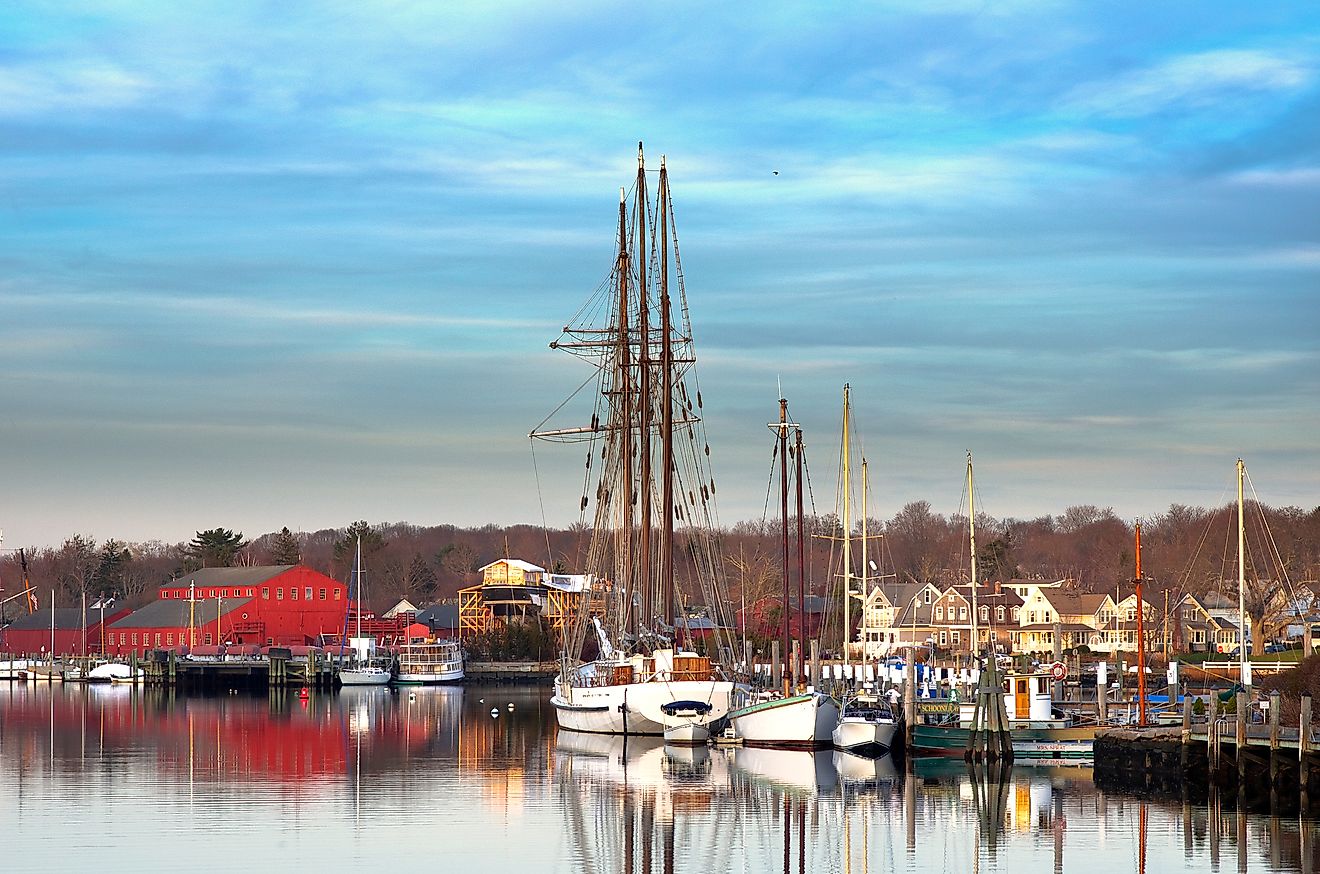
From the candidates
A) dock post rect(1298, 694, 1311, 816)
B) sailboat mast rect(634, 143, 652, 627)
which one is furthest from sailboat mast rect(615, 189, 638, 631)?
dock post rect(1298, 694, 1311, 816)

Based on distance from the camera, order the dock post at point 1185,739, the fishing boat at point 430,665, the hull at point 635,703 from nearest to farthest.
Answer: the dock post at point 1185,739
the hull at point 635,703
the fishing boat at point 430,665

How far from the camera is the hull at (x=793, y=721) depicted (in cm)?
5831

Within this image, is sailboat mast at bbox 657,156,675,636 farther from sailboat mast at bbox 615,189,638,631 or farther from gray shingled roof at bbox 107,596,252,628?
gray shingled roof at bbox 107,596,252,628

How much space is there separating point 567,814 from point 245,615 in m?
120

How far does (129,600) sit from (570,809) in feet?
499

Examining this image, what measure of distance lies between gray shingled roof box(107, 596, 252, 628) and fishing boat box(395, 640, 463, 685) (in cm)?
2840

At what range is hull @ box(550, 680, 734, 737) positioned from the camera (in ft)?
208

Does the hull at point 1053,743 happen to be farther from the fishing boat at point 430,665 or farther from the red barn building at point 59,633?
the red barn building at point 59,633

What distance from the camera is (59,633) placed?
545ft

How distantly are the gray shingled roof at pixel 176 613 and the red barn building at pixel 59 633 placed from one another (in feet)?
8.46

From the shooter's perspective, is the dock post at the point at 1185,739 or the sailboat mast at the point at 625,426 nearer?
the dock post at the point at 1185,739

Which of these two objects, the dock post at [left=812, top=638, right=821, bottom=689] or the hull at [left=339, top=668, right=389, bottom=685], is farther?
the hull at [left=339, top=668, right=389, bottom=685]

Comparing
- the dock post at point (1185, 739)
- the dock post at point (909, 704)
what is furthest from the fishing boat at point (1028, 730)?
the dock post at point (1185, 739)

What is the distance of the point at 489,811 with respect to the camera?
44.1m
